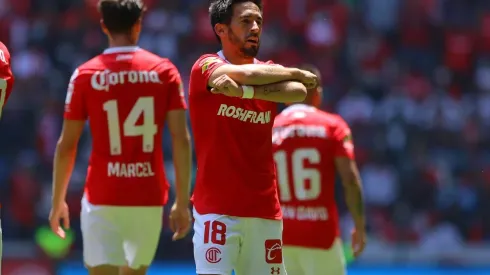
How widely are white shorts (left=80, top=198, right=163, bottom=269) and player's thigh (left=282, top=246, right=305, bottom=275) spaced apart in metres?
1.32

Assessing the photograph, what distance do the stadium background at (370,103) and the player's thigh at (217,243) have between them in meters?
7.33

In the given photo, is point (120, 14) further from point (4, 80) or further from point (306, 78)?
point (306, 78)

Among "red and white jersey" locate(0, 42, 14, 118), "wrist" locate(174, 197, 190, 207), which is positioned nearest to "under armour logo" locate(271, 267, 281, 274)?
"wrist" locate(174, 197, 190, 207)

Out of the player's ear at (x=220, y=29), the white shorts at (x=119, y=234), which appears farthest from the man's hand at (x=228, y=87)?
the white shorts at (x=119, y=234)

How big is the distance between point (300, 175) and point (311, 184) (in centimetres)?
11

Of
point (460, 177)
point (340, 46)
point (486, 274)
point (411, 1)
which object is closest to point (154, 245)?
point (486, 274)

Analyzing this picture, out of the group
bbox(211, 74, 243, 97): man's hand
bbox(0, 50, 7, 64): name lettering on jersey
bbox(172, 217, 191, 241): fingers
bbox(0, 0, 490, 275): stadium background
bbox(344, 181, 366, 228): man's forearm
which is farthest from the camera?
bbox(0, 0, 490, 275): stadium background

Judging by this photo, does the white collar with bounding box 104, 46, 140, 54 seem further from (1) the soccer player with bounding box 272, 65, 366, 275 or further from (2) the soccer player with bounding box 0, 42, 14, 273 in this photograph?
(1) the soccer player with bounding box 272, 65, 366, 275

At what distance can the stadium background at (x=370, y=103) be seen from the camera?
49.0ft

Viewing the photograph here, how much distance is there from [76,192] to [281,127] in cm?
741

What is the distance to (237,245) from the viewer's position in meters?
5.83

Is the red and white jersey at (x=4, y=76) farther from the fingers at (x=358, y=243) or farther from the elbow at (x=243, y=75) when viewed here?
the fingers at (x=358, y=243)

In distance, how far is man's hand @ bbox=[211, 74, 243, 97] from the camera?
5.55m

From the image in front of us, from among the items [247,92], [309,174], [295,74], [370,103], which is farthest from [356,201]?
[370,103]
